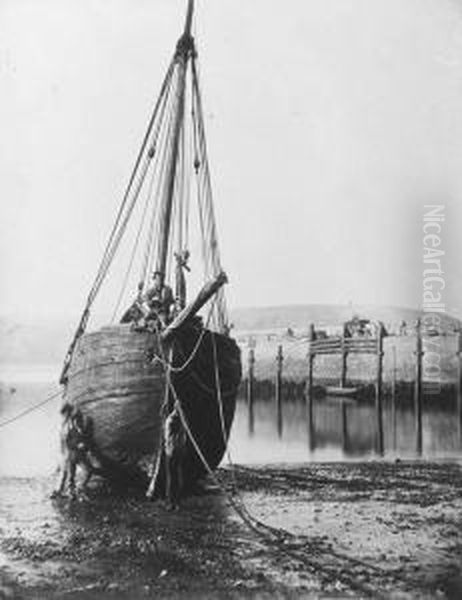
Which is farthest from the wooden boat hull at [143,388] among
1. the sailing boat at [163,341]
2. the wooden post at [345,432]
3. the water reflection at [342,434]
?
the wooden post at [345,432]

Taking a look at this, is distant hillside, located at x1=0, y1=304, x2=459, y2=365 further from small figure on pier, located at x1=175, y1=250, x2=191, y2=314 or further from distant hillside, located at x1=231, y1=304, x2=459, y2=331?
small figure on pier, located at x1=175, y1=250, x2=191, y2=314

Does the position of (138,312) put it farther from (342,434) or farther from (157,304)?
(342,434)

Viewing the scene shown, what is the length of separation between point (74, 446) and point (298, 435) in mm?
6218

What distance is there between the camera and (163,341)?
6113mm

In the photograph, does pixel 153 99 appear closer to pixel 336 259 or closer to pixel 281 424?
pixel 336 259

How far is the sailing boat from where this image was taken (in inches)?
241

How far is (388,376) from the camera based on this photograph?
16344 millimetres

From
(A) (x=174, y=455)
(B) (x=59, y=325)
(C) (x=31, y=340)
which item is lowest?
(A) (x=174, y=455)

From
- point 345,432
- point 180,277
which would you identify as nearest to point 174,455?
point 180,277

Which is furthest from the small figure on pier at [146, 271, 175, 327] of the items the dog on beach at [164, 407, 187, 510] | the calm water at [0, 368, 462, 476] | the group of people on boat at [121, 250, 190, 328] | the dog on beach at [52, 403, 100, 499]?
the calm water at [0, 368, 462, 476]

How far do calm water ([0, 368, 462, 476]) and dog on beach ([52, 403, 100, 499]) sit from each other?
1.88 ft

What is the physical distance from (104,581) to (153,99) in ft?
11.4

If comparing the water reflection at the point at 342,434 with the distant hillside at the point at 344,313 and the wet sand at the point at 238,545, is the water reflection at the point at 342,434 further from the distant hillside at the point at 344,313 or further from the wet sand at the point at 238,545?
the wet sand at the point at 238,545

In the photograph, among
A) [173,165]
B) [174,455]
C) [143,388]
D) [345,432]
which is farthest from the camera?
[345,432]
